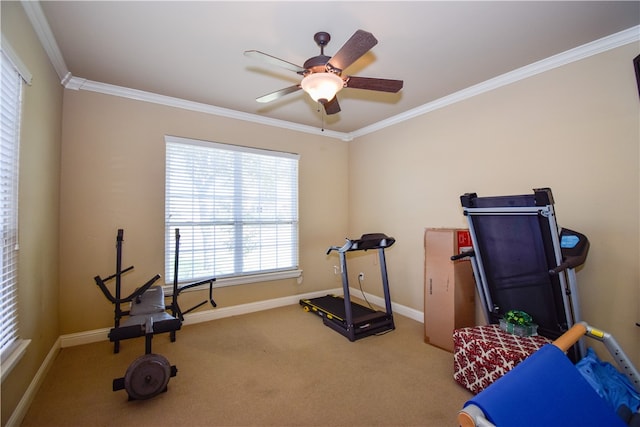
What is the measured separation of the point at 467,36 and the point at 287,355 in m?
3.08

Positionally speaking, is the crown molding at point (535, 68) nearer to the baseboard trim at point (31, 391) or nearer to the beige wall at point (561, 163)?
the beige wall at point (561, 163)

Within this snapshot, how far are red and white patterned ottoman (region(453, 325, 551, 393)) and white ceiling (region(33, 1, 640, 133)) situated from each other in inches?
88.7

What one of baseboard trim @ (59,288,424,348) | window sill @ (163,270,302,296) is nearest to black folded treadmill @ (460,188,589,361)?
baseboard trim @ (59,288,424,348)

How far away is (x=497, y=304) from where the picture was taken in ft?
8.01

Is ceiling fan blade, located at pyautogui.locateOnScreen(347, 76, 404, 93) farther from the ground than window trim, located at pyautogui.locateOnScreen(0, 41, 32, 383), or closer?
farther from the ground

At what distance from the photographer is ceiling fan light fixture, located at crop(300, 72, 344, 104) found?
1.95 m

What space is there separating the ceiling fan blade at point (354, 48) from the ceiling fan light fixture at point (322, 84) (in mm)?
76

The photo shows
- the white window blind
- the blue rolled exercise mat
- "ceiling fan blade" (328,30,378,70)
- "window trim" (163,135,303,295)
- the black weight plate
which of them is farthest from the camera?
"window trim" (163,135,303,295)

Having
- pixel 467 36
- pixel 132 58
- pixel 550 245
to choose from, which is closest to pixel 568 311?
pixel 550 245

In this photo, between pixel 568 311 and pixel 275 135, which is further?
pixel 275 135

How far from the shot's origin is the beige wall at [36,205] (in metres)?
1.84

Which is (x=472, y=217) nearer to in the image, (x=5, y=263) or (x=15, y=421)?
(x=5, y=263)

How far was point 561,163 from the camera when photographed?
252cm

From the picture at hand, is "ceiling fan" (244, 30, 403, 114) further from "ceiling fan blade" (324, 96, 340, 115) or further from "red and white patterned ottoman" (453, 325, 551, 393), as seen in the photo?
"red and white patterned ottoman" (453, 325, 551, 393)
